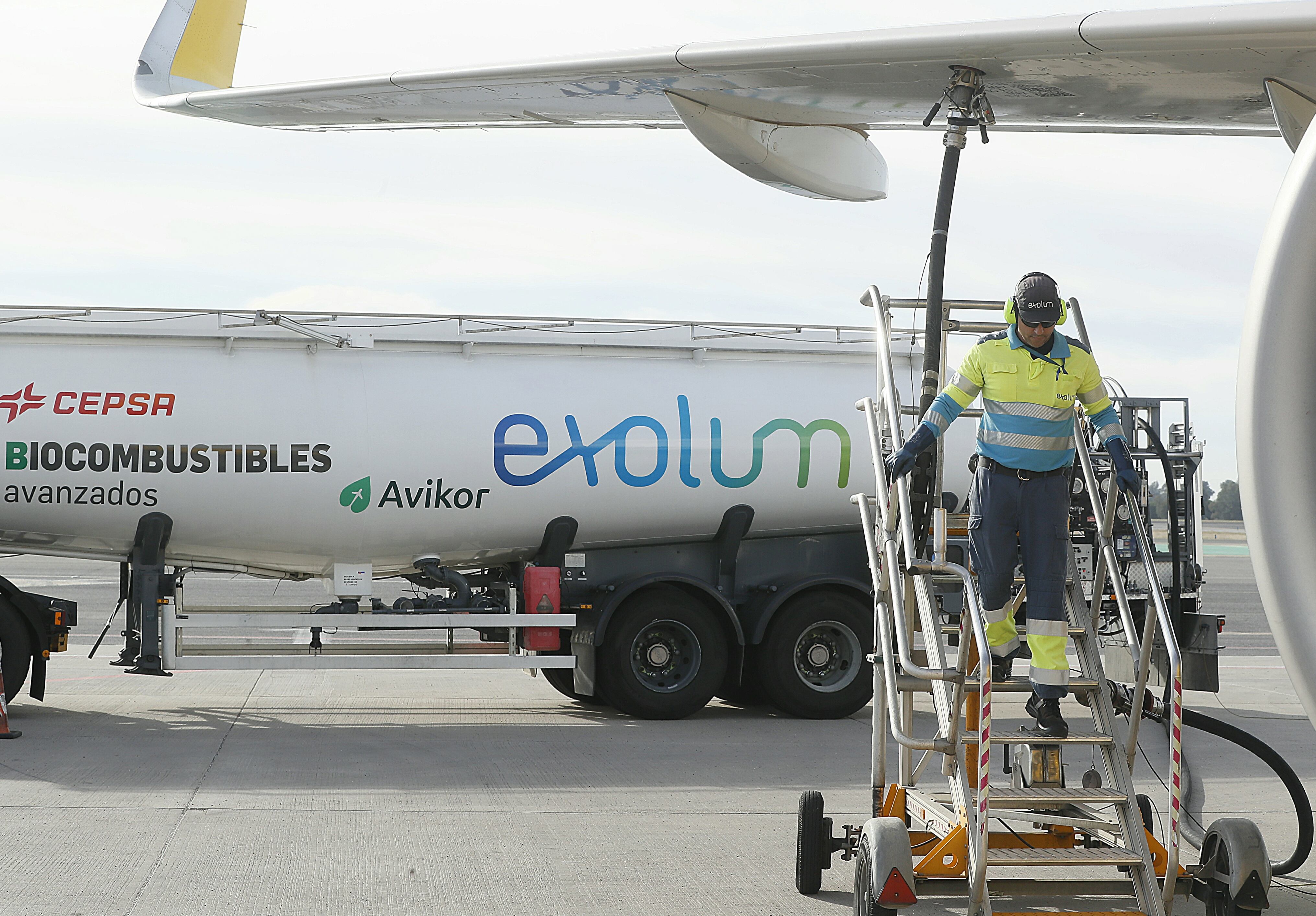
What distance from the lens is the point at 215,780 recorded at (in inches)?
315

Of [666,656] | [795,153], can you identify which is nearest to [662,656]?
[666,656]

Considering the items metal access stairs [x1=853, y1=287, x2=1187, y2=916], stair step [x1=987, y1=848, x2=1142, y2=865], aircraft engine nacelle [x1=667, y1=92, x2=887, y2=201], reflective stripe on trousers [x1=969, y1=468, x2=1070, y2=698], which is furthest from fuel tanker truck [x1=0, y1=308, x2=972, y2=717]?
stair step [x1=987, y1=848, x2=1142, y2=865]

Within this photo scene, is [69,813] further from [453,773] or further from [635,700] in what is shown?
[635,700]

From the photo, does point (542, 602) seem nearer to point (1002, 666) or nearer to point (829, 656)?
point (829, 656)

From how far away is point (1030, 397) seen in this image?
5.30m

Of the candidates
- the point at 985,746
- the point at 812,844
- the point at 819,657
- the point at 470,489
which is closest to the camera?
the point at 985,746

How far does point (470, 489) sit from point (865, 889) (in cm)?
629

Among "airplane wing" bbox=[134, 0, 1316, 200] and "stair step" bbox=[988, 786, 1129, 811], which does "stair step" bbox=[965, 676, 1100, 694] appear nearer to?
"stair step" bbox=[988, 786, 1129, 811]

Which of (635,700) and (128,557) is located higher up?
(128,557)

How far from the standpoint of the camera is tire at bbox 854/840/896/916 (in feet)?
15.9

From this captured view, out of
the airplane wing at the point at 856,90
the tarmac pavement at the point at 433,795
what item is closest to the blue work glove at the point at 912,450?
the airplane wing at the point at 856,90

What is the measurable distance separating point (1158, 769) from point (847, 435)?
A: 3.65m

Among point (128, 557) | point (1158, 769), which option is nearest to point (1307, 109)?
point (1158, 769)

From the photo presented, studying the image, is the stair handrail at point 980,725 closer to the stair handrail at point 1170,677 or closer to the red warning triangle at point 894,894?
the red warning triangle at point 894,894
